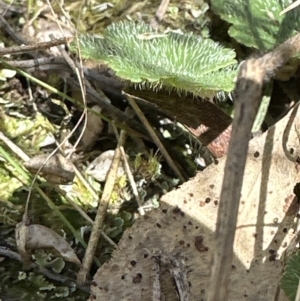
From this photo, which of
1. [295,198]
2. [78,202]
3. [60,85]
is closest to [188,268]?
[295,198]

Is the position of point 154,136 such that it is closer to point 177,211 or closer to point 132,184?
point 132,184

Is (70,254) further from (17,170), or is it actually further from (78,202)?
(17,170)

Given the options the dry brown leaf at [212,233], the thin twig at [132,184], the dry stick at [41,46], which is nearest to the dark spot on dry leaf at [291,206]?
the dry brown leaf at [212,233]

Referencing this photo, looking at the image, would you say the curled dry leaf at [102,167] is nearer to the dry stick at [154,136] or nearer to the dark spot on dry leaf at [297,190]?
the dry stick at [154,136]

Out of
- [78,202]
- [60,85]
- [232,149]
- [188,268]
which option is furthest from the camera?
[60,85]

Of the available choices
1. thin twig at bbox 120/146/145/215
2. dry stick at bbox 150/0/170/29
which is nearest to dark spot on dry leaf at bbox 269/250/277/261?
thin twig at bbox 120/146/145/215
